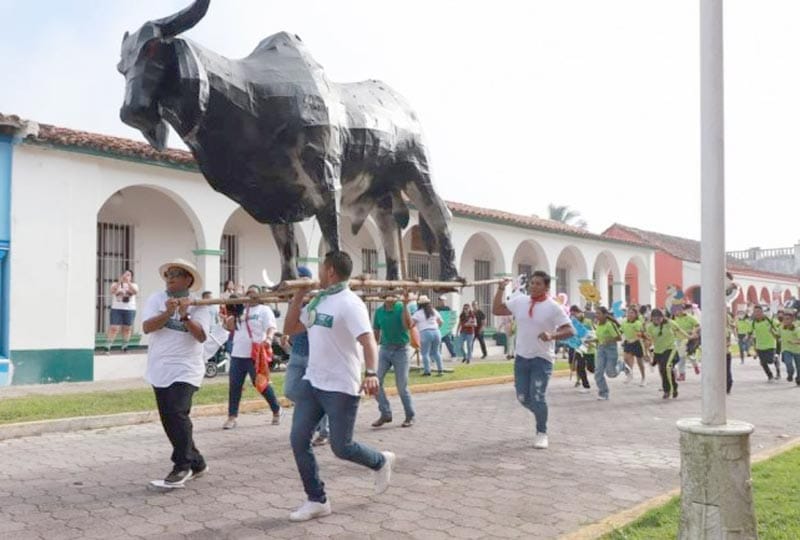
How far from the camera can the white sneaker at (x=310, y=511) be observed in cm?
453

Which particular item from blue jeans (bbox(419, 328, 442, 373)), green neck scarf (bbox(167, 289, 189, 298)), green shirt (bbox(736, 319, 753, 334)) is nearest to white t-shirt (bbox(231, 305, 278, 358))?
green neck scarf (bbox(167, 289, 189, 298))

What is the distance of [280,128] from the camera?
4.08 meters

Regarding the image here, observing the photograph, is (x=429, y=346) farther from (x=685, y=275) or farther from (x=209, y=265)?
(x=685, y=275)

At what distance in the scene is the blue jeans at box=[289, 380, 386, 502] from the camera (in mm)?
4492

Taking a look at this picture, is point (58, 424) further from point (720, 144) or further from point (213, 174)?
point (720, 144)

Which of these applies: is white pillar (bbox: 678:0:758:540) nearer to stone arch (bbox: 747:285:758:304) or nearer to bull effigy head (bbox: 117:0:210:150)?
bull effigy head (bbox: 117:0:210:150)

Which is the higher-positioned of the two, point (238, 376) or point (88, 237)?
point (88, 237)

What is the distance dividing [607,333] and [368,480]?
7.52 m

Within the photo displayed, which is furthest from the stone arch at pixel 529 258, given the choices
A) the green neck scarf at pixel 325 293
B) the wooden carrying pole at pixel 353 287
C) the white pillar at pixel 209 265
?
the green neck scarf at pixel 325 293

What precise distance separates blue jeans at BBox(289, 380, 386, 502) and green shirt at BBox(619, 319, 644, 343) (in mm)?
10059

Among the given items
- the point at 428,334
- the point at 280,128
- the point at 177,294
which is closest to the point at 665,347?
the point at 428,334

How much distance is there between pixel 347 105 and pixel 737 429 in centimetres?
278

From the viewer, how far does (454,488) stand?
5.42 metres

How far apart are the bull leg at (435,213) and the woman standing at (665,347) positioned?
25.2ft
